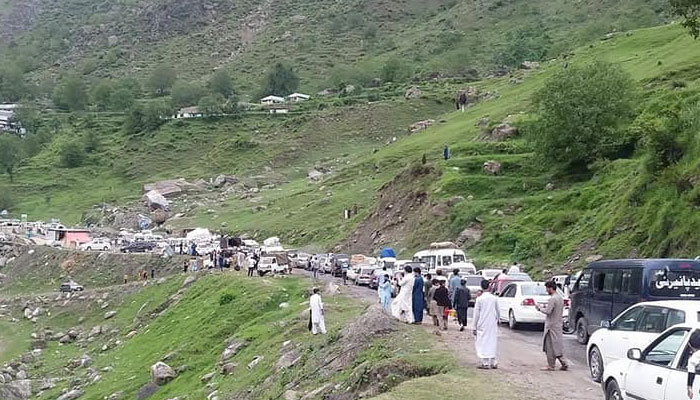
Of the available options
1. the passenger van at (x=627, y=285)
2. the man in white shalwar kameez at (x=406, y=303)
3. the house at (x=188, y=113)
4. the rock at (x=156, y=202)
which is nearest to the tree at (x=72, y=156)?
the house at (x=188, y=113)

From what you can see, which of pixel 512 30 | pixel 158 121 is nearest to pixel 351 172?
pixel 158 121

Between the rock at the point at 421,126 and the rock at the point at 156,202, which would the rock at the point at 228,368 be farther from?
the rock at the point at 156,202

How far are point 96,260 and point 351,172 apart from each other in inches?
1182

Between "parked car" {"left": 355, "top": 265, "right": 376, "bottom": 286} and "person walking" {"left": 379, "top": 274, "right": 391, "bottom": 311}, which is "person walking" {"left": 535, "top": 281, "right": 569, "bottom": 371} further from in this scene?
"parked car" {"left": 355, "top": 265, "right": 376, "bottom": 286}

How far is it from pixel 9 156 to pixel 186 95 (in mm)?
37932

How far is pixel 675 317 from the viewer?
53.3 feet

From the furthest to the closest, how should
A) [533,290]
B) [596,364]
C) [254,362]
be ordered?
[254,362] → [533,290] → [596,364]

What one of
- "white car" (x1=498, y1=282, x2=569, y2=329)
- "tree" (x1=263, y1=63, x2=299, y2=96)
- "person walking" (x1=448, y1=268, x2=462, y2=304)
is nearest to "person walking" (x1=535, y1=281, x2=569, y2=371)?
"white car" (x1=498, y1=282, x2=569, y2=329)

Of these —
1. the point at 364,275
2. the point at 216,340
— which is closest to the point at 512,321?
the point at 216,340

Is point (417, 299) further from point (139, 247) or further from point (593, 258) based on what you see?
point (139, 247)

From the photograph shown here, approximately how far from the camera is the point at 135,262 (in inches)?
3189

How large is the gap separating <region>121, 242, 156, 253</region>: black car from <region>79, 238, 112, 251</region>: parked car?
9.96 ft

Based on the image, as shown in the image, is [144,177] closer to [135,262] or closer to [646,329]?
[135,262]

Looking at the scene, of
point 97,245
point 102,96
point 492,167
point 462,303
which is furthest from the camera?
point 102,96
